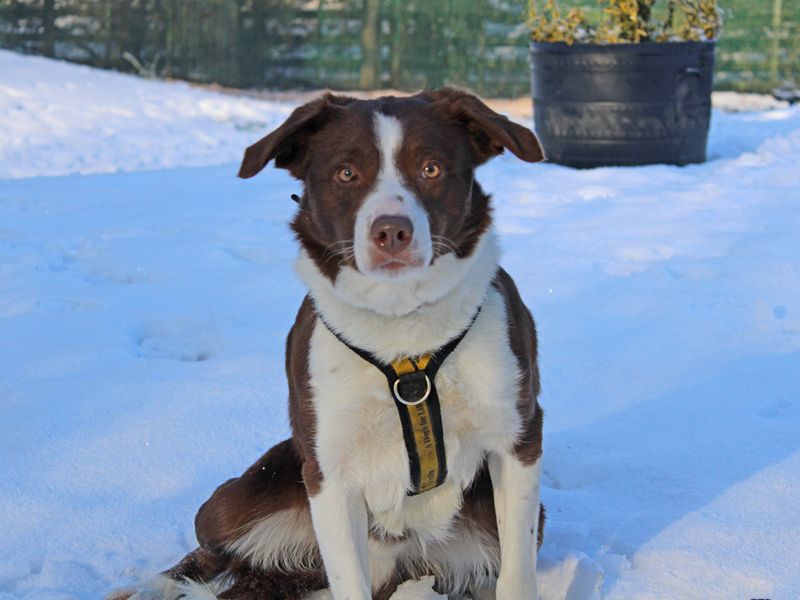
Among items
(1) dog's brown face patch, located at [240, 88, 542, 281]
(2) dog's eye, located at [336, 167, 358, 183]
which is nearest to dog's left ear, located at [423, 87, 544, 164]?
(1) dog's brown face patch, located at [240, 88, 542, 281]

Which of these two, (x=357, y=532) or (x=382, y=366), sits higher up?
(x=382, y=366)

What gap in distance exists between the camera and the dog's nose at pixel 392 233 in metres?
2.57

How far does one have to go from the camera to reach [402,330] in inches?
110

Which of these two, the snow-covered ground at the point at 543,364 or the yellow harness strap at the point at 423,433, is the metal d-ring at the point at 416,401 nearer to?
the yellow harness strap at the point at 423,433

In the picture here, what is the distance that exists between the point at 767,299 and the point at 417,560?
8.99ft

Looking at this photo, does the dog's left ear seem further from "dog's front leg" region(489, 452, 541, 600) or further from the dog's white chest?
"dog's front leg" region(489, 452, 541, 600)

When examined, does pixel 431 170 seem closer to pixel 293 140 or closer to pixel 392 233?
pixel 392 233

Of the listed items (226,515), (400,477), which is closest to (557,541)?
(400,477)

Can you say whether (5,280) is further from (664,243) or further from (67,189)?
(664,243)

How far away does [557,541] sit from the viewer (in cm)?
321

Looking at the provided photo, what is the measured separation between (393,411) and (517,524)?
409 mm

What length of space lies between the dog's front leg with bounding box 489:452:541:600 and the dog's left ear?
2.34 ft

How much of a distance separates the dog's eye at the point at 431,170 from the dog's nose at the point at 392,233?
0.19 meters

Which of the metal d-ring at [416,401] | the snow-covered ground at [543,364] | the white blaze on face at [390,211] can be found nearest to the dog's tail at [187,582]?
the snow-covered ground at [543,364]
